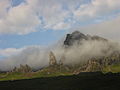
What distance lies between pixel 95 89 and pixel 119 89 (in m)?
19.2

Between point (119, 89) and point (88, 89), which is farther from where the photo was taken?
point (88, 89)

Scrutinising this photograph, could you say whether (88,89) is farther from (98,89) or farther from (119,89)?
(119,89)

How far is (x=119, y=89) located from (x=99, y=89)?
60.5 feet

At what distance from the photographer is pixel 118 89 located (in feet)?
467

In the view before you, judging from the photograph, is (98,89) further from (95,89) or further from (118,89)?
(118,89)

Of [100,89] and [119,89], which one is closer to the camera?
[119,89]

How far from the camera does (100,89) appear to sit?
158125 mm

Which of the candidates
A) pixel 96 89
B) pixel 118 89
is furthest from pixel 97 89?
pixel 118 89

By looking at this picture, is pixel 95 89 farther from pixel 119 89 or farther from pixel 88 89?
pixel 119 89

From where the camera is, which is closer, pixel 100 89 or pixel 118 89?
pixel 118 89

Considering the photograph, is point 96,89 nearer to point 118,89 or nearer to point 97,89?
point 97,89

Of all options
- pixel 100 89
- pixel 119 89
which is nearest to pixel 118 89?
pixel 119 89

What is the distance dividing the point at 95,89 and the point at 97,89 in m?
1.34

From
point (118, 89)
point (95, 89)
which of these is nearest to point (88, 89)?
point (95, 89)
